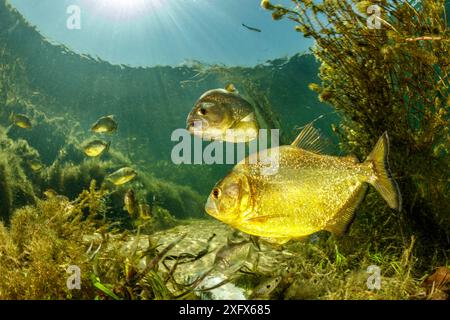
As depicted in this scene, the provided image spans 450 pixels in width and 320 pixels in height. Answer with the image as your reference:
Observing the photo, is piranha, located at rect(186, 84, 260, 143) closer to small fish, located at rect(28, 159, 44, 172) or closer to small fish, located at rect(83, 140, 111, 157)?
small fish, located at rect(83, 140, 111, 157)

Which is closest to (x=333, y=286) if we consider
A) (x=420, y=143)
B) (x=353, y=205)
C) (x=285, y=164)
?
(x=353, y=205)

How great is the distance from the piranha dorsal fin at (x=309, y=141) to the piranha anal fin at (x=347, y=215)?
42 centimetres

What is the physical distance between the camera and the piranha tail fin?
2082mm

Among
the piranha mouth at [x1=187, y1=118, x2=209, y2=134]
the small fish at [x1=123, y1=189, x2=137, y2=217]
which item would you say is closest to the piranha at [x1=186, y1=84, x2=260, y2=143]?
the piranha mouth at [x1=187, y1=118, x2=209, y2=134]

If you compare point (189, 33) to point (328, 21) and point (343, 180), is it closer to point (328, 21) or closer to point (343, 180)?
point (328, 21)

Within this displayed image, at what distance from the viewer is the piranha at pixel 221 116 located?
11.5ft

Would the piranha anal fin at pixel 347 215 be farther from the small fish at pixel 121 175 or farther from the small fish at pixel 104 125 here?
the small fish at pixel 104 125

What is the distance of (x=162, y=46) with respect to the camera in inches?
1321

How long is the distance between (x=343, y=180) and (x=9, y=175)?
33.9 ft

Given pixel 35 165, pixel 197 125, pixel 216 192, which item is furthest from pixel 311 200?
pixel 35 165

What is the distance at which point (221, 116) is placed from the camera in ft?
11.5

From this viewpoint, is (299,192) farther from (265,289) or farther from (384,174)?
(265,289)

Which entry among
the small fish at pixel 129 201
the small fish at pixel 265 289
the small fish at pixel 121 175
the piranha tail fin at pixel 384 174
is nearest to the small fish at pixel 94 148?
the small fish at pixel 121 175
